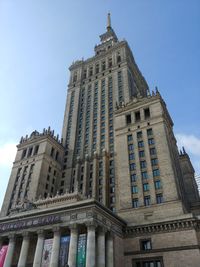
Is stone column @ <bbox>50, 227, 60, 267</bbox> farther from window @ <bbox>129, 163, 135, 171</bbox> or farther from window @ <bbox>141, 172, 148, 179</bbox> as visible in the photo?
window @ <bbox>129, 163, 135, 171</bbox>

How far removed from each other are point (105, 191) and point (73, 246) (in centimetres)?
3114

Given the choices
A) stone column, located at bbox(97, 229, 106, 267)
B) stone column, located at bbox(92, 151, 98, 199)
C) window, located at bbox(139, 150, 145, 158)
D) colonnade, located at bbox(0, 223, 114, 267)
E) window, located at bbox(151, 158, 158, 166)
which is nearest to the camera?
colonnade, located at bbox(0, 223, 114, 267)

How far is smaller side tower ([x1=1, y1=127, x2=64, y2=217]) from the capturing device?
2758 inches

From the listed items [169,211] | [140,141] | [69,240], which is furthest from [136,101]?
[69,240]

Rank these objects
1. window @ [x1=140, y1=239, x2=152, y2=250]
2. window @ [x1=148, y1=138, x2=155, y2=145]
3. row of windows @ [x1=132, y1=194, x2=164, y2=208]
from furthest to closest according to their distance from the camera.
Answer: window @ [x1=148, y1=138, x2=155, y2=145] → row of windows @ [x1=132, y1=194, x2=164, y2=208] → window @ [x1=140, y1=239, x2=152, y2=250]

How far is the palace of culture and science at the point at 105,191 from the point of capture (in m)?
39.5

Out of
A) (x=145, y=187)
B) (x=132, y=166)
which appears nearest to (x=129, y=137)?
(x=132, y=166)

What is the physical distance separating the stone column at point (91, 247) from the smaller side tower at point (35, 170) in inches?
1264

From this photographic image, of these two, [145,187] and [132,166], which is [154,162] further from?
[145,187]

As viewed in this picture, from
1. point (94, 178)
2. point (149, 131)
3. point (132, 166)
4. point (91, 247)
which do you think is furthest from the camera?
point (94, 178)

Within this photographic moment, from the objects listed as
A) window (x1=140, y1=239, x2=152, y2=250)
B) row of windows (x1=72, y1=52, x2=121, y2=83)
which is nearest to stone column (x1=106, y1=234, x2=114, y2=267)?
window (x1=140, y1=239, x2=152, y2=250)

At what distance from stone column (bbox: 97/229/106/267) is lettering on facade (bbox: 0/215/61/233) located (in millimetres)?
6820

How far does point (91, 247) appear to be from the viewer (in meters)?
35.9

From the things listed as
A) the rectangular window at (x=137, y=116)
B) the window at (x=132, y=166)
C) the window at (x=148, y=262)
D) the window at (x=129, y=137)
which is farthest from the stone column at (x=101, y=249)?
the rectangular window at (x=137, y=116)
